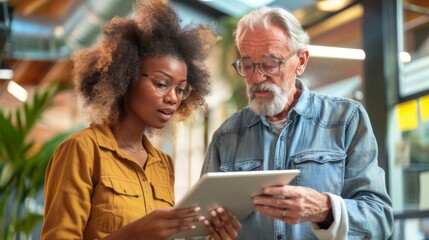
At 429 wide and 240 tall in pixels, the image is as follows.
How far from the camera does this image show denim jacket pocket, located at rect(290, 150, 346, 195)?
2.22 metres

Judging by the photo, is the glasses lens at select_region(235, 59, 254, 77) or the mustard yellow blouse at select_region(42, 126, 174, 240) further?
the glasses lens at select_region(235, 59, 254, 77)

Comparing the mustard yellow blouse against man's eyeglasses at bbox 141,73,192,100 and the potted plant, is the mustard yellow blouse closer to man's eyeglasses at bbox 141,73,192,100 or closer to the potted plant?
man's eyeglasses at bbox 141,73,192,100

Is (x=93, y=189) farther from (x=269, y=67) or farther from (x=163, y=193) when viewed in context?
(x=269, y=67)

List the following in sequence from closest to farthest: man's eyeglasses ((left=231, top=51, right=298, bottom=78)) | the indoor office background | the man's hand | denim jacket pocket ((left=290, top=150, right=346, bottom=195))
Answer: the man's hand → denim jacket pocket ((left=290, top=150, right=346, bottom=195)) → man's eyeglasses ((left=231, top=51, right=298, bottom=78)) → the indoor office background

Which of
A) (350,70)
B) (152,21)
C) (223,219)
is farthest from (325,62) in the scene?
(223,219)

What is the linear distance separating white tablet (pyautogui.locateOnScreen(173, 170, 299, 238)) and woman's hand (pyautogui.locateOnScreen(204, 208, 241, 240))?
21 mm

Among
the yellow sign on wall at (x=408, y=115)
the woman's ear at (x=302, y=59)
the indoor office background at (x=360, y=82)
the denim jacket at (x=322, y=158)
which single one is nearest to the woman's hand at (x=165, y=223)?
the denim jacket at (x=322, y=158)

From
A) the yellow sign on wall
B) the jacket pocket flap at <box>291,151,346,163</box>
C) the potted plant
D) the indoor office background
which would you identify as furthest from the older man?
the potted plant

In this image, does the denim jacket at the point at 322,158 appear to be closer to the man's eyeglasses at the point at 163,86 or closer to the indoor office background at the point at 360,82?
the man's eyeglasses at the point at 163,86

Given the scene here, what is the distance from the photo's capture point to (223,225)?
7.02 ft

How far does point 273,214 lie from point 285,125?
43 cm

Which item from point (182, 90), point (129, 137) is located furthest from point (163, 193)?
point (182, 90)

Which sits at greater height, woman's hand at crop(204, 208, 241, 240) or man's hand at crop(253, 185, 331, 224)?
man's hand at crop(253, 185, 331, 224)

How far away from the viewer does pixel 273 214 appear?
2002 mm
